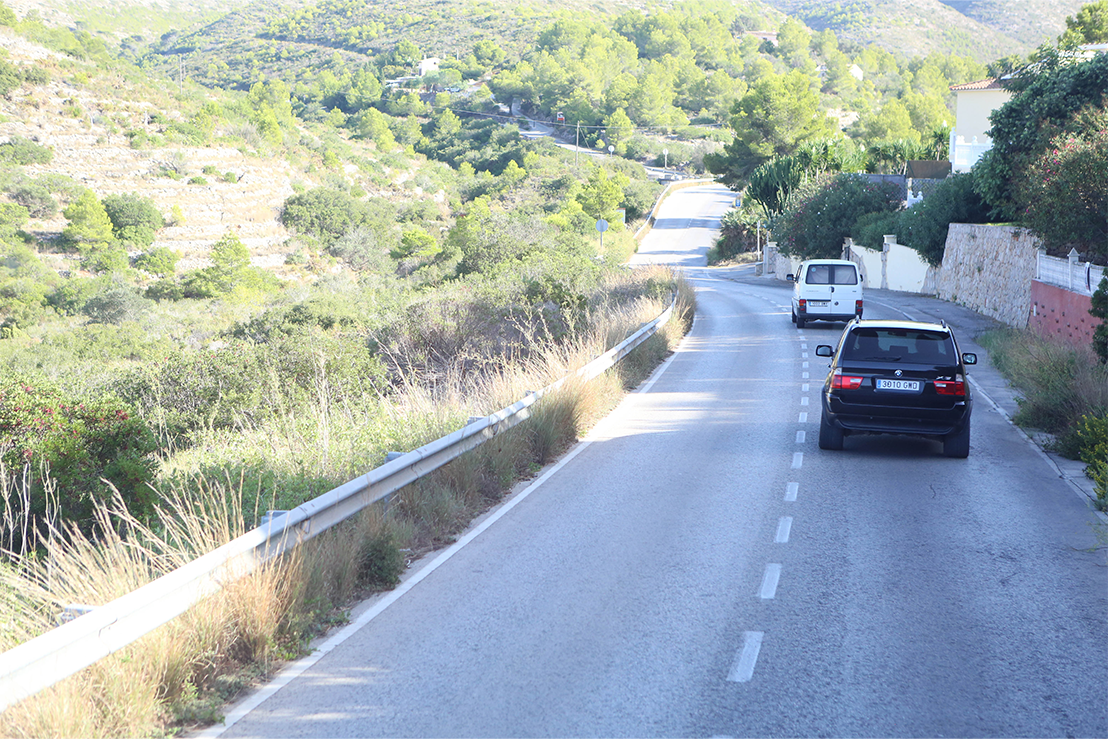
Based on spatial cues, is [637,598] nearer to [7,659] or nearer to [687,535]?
[687,535]

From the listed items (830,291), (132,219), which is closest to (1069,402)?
(830,291)

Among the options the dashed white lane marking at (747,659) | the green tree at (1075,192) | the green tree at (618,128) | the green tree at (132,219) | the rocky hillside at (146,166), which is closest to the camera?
the dashed white lane marking at (747,659)

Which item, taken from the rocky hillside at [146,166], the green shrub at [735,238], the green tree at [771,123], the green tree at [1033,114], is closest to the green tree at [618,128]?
the green tree at [771,123]

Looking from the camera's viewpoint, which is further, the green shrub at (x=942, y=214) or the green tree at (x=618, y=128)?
the green tree at (x=618, y=128)

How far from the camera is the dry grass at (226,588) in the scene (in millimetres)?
4656

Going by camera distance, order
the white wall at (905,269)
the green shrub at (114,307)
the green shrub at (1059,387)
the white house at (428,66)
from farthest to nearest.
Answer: the white house at (428,66) < the green shrub at (114,307) < the white wall at (905,269) < the green shrub at (1059,387)

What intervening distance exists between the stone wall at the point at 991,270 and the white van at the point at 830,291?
4.23 metres

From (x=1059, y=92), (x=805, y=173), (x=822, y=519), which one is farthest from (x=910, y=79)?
(x=822, y=519)

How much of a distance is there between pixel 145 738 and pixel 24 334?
141ft

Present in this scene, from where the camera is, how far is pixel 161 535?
7.03 metres

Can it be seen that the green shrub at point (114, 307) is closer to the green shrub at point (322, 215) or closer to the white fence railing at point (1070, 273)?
the green shrub at point (322, 215)

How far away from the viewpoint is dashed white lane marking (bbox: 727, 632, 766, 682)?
546 centimetres

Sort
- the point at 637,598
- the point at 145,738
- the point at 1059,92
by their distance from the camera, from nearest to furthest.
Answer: the point at 145,738 → the point at 637,598 → the point at 1059,92

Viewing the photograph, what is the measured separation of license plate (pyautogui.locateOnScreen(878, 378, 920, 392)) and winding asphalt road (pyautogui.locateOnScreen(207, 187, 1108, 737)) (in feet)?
2.95
